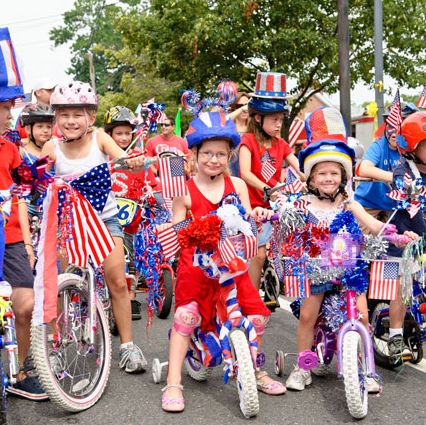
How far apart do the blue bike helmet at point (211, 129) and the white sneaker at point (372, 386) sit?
179cm

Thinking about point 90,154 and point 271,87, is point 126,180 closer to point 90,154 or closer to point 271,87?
point 271,87

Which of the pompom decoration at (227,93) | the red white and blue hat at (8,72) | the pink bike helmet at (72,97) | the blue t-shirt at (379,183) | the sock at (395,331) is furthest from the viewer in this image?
the pompom decoration at (227,93)

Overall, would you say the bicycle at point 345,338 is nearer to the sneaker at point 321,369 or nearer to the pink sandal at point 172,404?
the sneaker at point 321,369

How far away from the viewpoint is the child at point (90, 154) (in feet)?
16.3

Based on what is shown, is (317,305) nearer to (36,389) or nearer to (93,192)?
(93,192)

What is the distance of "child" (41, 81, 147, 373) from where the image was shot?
497cm

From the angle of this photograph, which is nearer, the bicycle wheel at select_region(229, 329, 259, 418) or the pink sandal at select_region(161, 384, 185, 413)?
the bicycle wheel at select_region(229, 329, 259, 418)

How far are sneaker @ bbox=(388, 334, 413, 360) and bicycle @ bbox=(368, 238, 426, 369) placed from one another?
0.01 meters

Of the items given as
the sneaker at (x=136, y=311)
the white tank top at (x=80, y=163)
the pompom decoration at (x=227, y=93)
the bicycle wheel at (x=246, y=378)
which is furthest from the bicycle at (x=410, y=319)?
the pompom decoration at (x=227, y=93)

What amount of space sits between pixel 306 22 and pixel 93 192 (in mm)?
17053

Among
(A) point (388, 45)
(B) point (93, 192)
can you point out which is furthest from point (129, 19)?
(B) point (93, 192)

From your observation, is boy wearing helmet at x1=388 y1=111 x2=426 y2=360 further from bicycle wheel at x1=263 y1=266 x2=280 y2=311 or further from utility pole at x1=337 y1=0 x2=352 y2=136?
utility pole at x1=337 y1=0 x2=352 y2=136

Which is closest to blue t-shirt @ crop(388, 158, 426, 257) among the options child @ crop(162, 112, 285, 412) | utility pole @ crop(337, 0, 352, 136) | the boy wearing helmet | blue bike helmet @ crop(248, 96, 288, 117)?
the boy wearing helmet

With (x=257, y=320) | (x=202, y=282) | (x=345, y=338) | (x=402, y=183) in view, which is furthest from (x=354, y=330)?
(x=402, y=183)
